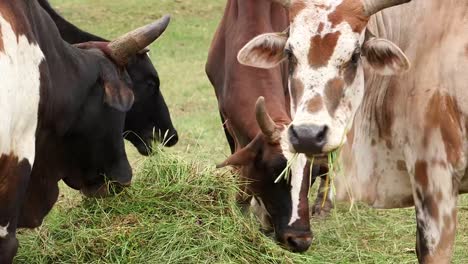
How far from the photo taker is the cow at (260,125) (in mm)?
5613

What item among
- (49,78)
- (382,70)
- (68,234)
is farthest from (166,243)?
(382,70)

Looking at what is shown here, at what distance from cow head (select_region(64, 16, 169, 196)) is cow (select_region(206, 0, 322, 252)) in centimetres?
66

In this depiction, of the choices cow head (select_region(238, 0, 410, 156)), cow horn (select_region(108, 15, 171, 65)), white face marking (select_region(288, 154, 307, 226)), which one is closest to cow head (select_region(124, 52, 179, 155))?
cow horn (select_region(108, 15, 171, 65))

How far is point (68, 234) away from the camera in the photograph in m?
5.40

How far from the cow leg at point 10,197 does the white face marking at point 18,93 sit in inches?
2.1

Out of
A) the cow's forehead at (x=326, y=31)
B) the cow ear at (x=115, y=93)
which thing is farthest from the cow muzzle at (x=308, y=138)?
the cow ear at (x=115, y=93)

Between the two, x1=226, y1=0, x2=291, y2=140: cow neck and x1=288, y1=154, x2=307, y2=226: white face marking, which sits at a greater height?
x1=226, y1=0, x2=291, y2=140: cow neck

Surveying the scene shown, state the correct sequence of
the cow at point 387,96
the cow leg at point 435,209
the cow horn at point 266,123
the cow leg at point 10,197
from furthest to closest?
the cow horn at point 266,123 < the cow leg at point 435,209 < the cow leg at point 10,197 < the cow at point 387,96

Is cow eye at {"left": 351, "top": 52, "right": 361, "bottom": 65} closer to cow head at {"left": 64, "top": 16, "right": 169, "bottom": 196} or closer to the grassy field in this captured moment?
the grassy field

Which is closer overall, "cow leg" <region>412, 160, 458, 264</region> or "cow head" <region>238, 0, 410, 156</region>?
"cow head" <region>238, 0, 410, 156</region>

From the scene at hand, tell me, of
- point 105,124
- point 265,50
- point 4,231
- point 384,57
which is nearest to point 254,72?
point 105,124

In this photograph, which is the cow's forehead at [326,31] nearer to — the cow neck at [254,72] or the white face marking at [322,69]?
the white face marking at [322,69]

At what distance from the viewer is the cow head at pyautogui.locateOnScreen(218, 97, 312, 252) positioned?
18.4ft

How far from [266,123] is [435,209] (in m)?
1.16
